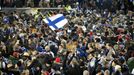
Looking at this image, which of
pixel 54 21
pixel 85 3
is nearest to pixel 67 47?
pixel 54 21

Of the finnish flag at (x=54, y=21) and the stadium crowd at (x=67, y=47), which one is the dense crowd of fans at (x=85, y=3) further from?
the finnish flag at (x=54, y=21)

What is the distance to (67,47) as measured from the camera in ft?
73.5

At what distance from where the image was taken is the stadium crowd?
19.4 metres

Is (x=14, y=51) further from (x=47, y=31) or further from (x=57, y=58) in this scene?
(x=47, y=31)

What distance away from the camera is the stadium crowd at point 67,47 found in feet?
63.6

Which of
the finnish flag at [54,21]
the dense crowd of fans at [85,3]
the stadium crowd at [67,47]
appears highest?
the finnish flag at [54,21]

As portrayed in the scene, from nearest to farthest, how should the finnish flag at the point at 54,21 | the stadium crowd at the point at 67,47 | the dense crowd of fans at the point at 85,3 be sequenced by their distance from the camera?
the stadium crowd at the point at 67,47 < the finnish flag at the point at 54,21 < the dense crowd of fans at the point at 85,3

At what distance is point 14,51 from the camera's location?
22.2 metres

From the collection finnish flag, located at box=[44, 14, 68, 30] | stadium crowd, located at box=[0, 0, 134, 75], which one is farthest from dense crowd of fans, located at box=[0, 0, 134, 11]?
finnish flag, located at box=[44, 14, 68, 30]

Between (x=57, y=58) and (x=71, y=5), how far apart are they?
2148 cm

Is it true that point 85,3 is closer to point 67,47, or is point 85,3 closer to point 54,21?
point 54,21

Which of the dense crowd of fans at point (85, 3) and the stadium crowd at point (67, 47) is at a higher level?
the stadium crowd at point (67, 47)

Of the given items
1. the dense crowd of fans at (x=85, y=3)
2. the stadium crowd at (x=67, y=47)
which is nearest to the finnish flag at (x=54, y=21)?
the stadium crowd at (x=67, y=47)

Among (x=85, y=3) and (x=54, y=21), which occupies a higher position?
(x=54, y=21)
